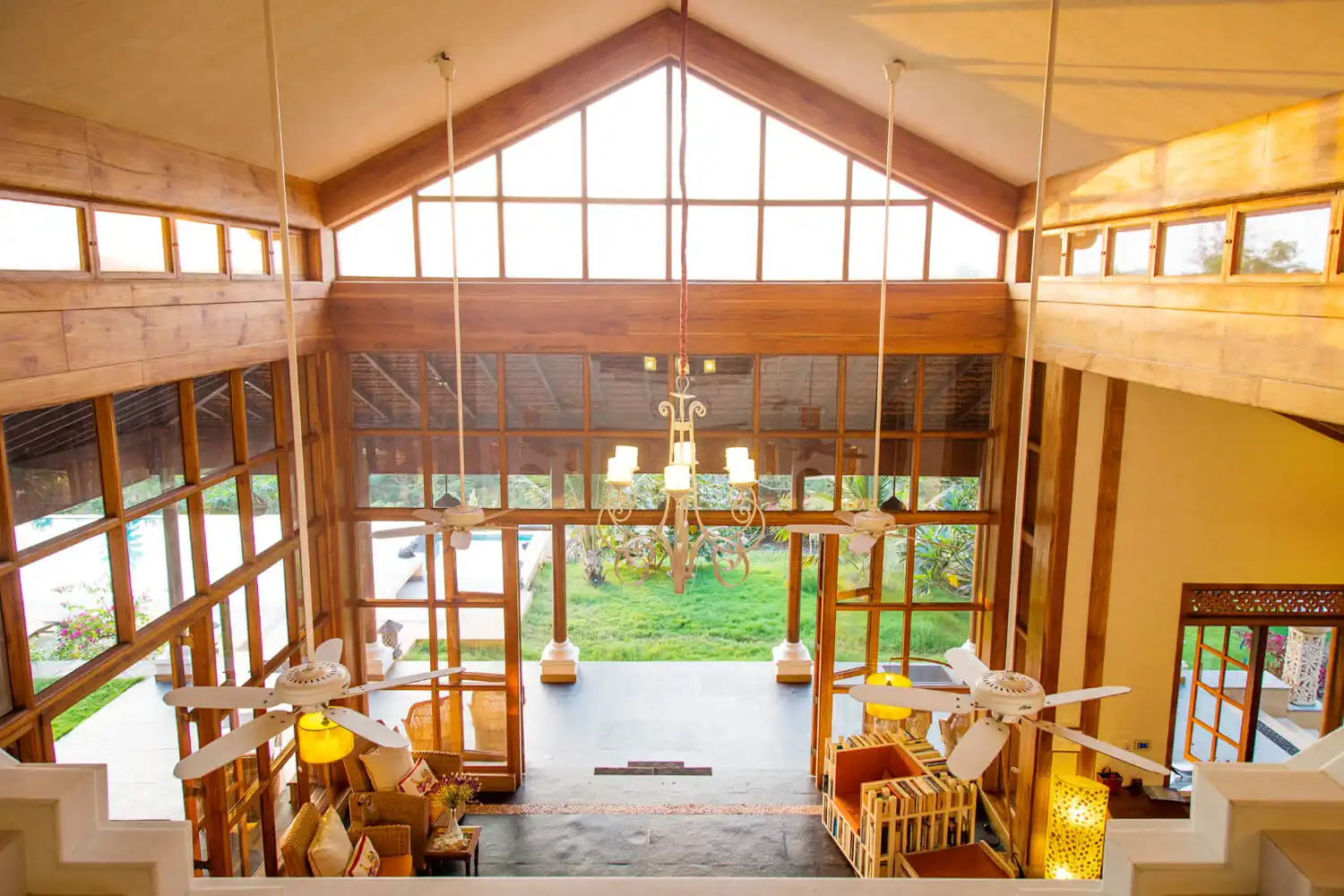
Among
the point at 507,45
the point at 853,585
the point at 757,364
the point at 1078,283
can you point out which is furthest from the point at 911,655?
the point at 507,45

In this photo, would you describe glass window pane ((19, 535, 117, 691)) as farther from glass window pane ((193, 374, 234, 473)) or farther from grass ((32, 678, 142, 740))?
glass window pane ((193, 374, 234, 473))

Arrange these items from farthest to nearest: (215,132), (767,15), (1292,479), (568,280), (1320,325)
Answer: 1. (568,280)
2. (1292,479)
3. (767,15)
4. (215,132)
5. (1320,325)

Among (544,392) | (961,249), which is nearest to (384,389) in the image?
(544,392)

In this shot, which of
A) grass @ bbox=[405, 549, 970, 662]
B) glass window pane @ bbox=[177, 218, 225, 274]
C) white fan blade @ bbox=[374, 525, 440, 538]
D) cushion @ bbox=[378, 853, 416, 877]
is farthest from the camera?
grass @ bbox=[405, 549, 970, 662]

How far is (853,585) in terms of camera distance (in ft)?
23.2

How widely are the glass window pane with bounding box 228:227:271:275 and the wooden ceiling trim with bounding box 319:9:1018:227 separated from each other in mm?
765

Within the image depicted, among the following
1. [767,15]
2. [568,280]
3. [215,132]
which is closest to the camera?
[215,132]

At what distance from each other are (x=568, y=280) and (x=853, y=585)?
3379mm

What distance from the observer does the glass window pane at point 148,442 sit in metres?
4.39

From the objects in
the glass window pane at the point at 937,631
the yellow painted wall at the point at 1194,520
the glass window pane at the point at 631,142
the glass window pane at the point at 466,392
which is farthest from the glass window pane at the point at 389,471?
the yellow painted wall at the point at 1194,520

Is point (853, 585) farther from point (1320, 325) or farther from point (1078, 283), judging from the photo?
point (1320, 325)

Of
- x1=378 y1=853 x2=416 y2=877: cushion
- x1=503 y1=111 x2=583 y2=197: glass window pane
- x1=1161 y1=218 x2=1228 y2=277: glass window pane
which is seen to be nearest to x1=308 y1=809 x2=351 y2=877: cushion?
x1=378 y1=853 x2=416 y2=877: cushion

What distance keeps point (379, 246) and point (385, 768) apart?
393 centimetres

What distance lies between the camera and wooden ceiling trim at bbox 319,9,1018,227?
20.4ft
